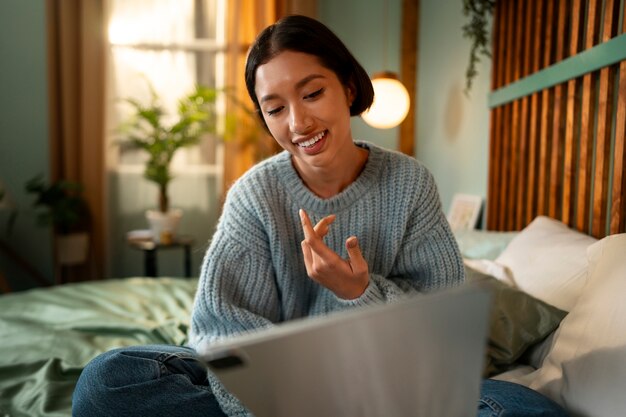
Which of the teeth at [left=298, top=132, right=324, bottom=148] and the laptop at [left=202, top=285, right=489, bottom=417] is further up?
the teeth at [left=298, top=132, right=324, bottom=148]

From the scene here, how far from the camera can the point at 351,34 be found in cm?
355

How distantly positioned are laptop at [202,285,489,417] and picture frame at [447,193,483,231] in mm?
1803

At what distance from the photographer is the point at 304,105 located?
1.00m

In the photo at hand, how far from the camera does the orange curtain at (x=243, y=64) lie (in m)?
3.43

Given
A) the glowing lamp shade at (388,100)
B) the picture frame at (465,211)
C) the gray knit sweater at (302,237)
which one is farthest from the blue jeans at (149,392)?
the glowing lamp shade at (388,100)

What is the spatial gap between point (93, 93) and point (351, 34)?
5.61ft

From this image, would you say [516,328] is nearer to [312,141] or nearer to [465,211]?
[312,141]

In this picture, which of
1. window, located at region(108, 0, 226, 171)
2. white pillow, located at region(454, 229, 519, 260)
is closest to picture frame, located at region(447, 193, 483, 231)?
white pillow, located at region(454, 229, 519, 260)

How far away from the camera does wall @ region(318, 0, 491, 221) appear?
8.20 ft

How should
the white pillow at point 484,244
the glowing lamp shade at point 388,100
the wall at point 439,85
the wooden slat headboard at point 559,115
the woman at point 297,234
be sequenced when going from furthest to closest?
the glowing lamp shade at point 388,100 → the wall at point 439,85 → the white pillow at point 484,244 → the wooden slat headboard at point 559,115 → the woman at point 297,234

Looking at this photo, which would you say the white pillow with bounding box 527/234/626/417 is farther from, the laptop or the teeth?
the teeth

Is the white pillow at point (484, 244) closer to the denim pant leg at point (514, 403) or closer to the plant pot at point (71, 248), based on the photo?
the denim pant leg at point (514, 403)

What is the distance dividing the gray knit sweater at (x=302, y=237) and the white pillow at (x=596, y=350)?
222mm

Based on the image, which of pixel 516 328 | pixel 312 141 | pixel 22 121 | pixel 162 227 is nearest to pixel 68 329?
pixel 312 141
